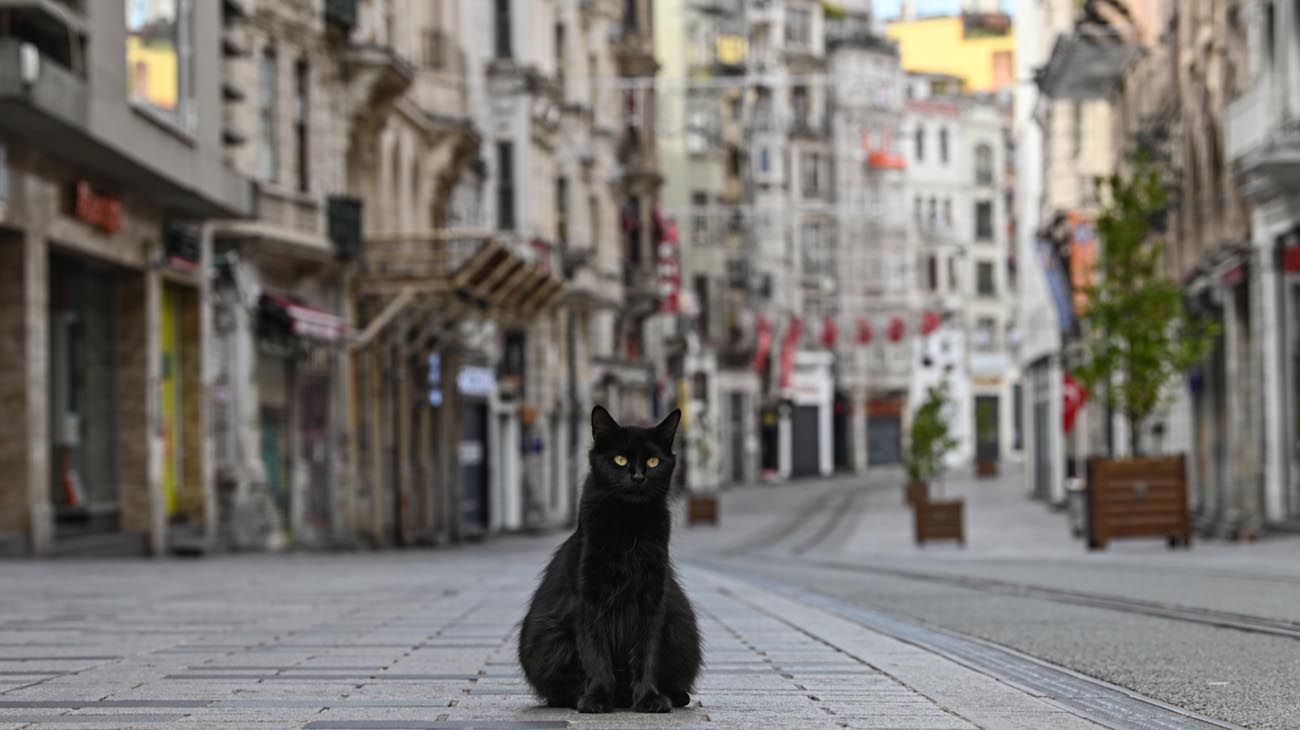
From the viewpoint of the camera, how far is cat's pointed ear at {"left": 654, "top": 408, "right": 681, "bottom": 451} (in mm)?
6980

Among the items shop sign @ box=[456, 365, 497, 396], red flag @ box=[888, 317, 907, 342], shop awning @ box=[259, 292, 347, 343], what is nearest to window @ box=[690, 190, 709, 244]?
red flag @ box=[888, 317, 907, 342]

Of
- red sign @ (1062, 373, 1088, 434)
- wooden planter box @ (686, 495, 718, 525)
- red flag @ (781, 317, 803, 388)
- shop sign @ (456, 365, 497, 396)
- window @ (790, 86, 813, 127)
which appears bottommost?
wooden planter box @ (686, 495, 718, 525)

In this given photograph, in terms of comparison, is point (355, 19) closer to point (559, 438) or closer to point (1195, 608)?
point (559, 438)

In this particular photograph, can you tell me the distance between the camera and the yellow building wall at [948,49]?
420 ft

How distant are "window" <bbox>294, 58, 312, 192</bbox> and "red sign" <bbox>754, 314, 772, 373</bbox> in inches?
2242

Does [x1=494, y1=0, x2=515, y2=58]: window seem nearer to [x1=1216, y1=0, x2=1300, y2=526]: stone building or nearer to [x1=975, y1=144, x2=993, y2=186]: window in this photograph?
[x1=1216, y1=0, x2=1300, y2=526]: stone building

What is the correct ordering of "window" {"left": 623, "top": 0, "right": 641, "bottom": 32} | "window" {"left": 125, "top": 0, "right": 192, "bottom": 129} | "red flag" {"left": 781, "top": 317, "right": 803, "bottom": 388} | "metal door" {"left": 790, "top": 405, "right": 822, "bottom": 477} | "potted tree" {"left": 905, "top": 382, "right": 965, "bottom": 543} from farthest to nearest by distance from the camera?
"metal door" {"left": 790, "top": 405, "right": 822, "bottom": 477} < "red flag" {"left": 781, "top": 317, "right": 803, "bottom": 388} < "window" {"left": 623, "top": 0, "right": 641, "bottom": 32} < "potted tree" {"left": 905, "top": 382, "right": 965, "bottom": 543} < "window" {"left": 125, "top": 0, "right": 192, "bottom": 129}

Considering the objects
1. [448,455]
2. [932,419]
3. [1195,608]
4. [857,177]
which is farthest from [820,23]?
[1195,608]

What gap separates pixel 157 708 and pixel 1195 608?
8.20 metres

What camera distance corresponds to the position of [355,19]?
3550 centimetres

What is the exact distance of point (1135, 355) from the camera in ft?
95.6

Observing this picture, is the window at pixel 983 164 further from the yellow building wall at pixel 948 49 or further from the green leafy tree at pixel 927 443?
the green leafy tree at pixel 927 443

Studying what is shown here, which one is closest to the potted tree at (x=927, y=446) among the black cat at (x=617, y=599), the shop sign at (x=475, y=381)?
the shop sign at (x=475, y=381)

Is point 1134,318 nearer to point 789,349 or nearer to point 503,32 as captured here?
point 503,32
